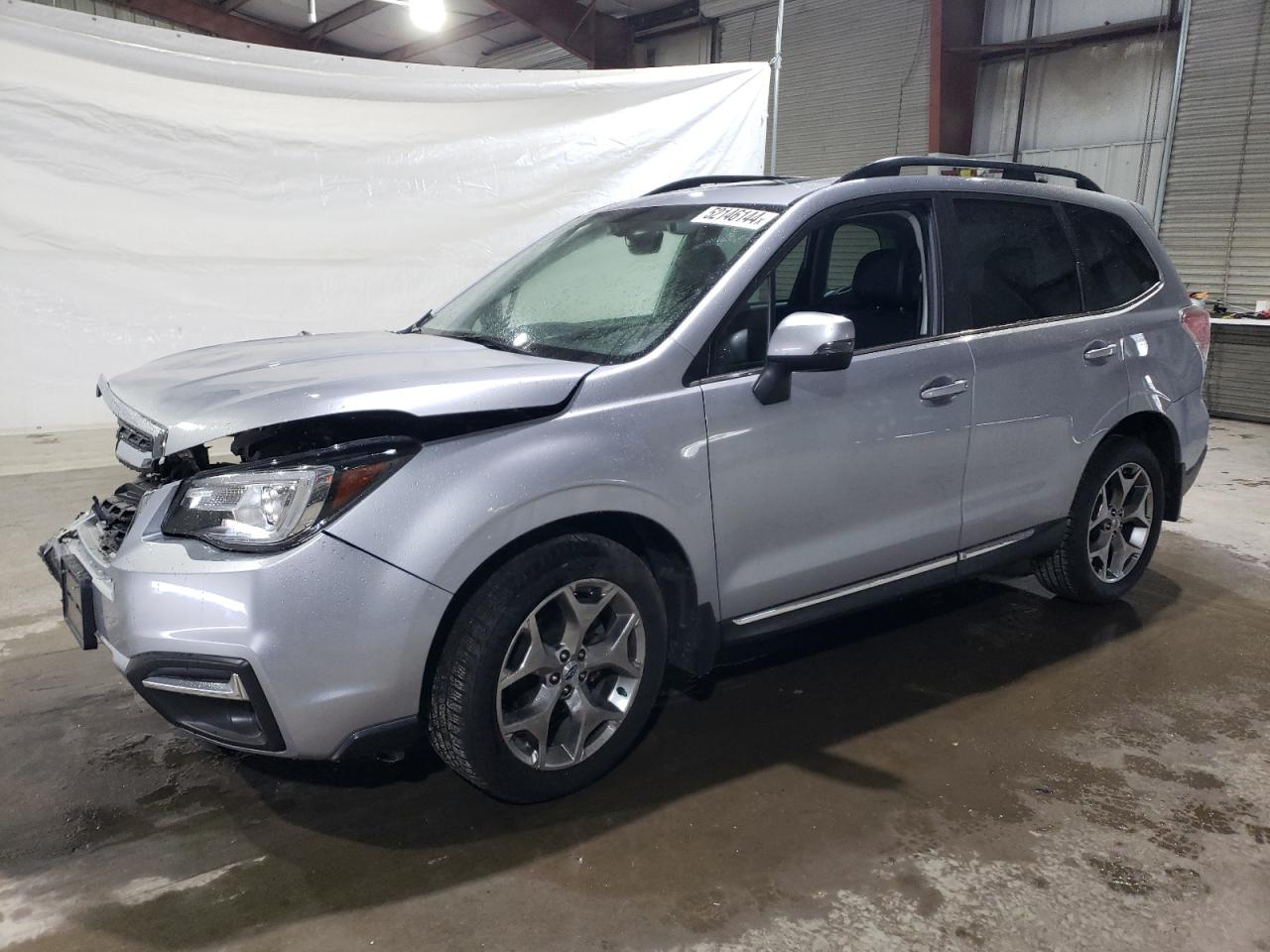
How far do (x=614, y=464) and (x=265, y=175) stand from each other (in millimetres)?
4687

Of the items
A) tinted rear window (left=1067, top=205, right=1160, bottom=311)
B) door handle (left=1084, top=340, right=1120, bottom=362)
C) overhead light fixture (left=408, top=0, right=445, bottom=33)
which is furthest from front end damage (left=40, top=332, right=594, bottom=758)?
overhead light fixture (left=408, top=0, right=445, bottom=33)

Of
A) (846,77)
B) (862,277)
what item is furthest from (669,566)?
(846,77)

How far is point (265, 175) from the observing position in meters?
5.82

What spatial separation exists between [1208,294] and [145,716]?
8.79 m

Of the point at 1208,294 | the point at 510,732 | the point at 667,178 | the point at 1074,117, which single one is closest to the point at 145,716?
the point at 510,732

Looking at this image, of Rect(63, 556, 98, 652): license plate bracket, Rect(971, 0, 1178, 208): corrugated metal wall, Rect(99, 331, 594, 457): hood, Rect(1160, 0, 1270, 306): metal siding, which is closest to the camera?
Rect(99, 331, 594, 457): hood

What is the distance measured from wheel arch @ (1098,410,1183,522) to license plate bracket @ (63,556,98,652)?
325cm

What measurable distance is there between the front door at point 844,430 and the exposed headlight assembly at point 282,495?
2.79 feet

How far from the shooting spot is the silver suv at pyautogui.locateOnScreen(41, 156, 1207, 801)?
191cm

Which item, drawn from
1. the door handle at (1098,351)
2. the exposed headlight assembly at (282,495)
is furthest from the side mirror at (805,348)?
the door handle at (1098,351)

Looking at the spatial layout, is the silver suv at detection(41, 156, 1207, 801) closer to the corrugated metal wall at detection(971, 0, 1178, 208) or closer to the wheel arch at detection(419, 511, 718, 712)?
the wheel arch at detection(419, 511, 718, 712)

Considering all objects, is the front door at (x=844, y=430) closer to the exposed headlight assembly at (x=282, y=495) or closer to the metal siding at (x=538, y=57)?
the exposed headlight assembly at (x=282, y=495)

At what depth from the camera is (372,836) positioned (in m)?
2.16

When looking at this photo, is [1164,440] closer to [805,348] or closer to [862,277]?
[862,277]
